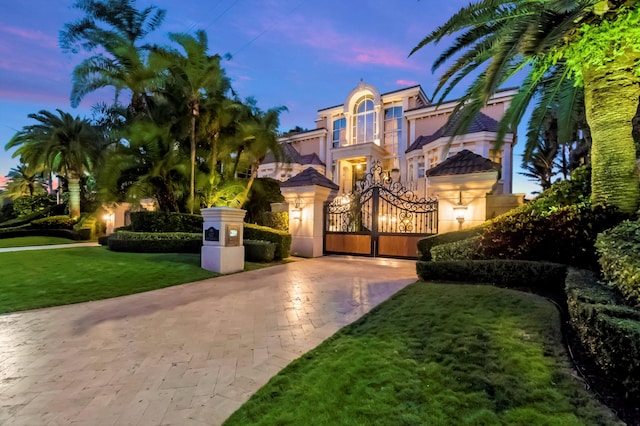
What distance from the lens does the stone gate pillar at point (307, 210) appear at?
1196 centimetres

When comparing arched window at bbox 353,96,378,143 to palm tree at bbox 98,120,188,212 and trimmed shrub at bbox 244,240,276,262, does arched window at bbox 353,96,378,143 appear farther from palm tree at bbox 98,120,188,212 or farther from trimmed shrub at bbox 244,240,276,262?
trimmed shrub at bbox 244,240,276,262

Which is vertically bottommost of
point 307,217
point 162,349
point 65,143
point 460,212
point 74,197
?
point 162,349

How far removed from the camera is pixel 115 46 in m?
13.1

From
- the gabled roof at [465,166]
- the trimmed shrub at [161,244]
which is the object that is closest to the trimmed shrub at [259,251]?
the trimmed shrub at [161,244]

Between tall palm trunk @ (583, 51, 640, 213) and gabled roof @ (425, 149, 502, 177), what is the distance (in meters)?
2.68

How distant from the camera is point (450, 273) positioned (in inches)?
248

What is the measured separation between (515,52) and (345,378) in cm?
490

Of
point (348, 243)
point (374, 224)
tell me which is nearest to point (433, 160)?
point (374, 224)

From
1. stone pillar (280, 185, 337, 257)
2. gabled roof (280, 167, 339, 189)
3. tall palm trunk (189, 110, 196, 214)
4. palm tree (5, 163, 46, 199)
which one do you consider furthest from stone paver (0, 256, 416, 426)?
palm tree (5, 163, 46, 199)

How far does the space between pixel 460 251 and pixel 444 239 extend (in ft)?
3.79

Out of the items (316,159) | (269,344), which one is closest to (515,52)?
(269,344)

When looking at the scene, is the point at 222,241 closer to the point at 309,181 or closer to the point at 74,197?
the point at 309,181

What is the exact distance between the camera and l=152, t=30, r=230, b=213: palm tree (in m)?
12.8

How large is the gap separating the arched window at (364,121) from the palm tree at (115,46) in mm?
13653
